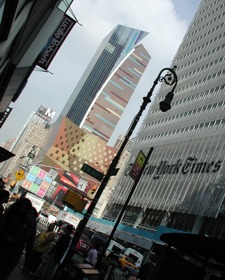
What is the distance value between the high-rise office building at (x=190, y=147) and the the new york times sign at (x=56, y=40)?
32.6 m

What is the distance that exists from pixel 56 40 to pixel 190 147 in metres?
44.0

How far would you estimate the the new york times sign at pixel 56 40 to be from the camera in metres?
19.4

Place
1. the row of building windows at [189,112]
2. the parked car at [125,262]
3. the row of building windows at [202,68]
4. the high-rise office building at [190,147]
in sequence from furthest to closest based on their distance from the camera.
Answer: the row of building windows at [202,68], the row of building windows at [189,112], the high-rise office building at [190,147], the parked car at [125,262]

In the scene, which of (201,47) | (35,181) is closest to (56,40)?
(35,181)

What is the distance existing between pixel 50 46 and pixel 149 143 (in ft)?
186

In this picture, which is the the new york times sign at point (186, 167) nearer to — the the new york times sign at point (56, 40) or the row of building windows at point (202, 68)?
the row of building windows at point (202, 68)

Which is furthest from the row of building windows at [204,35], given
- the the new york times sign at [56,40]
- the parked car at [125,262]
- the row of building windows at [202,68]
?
the the new york times sign at [56,40]

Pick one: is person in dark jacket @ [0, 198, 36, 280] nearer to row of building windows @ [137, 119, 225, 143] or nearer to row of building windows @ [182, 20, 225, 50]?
row of building windows @ [137, 119, 225, 143]

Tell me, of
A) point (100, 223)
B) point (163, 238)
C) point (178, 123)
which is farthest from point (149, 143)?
point (163, 238)

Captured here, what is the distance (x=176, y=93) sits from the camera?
77125 millimetres

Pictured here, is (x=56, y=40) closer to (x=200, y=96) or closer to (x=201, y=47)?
(x=200, y=96)

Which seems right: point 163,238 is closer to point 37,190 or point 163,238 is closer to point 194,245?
point 194,245

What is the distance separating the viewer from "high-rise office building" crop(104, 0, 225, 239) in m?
51.3

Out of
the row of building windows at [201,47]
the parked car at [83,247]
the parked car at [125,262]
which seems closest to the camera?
the parked car at [83,247]
